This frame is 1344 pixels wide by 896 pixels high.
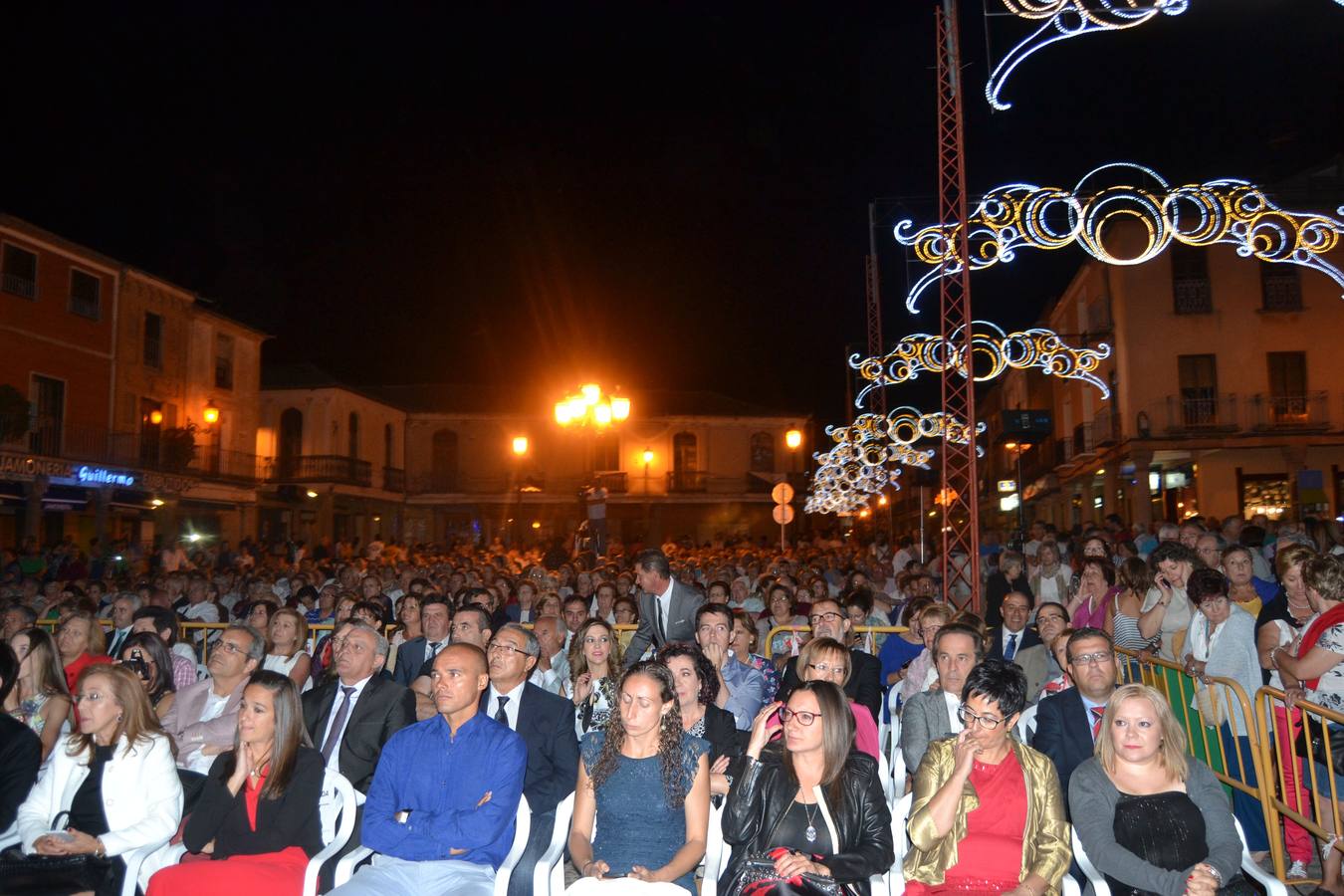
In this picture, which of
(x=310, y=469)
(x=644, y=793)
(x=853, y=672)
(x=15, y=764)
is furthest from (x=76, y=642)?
(x=310, y=469)

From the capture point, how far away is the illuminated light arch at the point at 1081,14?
287 inches

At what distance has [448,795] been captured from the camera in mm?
4781

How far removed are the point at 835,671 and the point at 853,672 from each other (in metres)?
1.34

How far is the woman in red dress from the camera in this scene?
15.0 feet

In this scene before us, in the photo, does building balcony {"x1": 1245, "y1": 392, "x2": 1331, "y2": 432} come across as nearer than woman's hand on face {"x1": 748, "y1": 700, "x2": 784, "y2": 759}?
No

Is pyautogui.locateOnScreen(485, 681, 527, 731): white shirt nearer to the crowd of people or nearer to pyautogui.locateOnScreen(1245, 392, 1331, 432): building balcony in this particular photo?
the crowd of people

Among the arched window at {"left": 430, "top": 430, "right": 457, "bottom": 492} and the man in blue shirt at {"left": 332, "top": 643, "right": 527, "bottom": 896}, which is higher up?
the arched window at {"left": 430, "top": 430, "right": 457, "bottom": 492}

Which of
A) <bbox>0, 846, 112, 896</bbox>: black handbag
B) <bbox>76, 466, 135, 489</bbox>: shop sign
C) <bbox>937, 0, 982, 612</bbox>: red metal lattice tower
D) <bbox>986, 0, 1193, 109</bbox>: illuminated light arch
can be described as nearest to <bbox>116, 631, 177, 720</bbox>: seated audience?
<bbox>0, 846, 112, 896</bbox>: black handbag

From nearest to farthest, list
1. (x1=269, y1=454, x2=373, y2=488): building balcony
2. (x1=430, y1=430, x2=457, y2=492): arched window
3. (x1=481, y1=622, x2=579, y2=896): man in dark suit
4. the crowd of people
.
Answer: the crowd of people → (x1=481, y1=622, x2=579, y2=896): man in dark suit → (x1=269, y1=454, x2=373, y2=488): building balcony → (x1=430, y1=430, x2=457, y2=492): arched window

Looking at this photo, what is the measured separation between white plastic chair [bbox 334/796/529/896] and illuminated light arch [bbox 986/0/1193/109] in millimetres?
6266

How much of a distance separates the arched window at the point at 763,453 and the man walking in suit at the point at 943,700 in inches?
1832

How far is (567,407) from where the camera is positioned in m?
15.7

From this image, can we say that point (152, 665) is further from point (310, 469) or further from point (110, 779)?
point (310, 469)

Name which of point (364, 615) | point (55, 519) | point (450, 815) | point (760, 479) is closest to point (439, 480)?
point (760, 479)
